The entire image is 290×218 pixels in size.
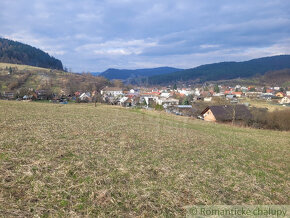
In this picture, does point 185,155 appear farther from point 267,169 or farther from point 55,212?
point 55,212

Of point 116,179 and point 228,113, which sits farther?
point 228,113

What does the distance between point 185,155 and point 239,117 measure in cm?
4084

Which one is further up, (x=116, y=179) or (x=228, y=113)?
(x=116, y=179)

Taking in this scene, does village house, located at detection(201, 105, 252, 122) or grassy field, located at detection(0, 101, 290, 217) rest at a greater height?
grassy field, located at detection(0, 101, 290, 217)

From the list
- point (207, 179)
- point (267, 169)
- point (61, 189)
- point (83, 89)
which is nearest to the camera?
point (61, 189)

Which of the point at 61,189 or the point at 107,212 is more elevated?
the point at 61,189

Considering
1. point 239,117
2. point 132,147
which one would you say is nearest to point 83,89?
point 239,117

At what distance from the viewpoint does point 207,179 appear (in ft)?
24.4

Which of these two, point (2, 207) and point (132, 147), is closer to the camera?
point (2, 207)

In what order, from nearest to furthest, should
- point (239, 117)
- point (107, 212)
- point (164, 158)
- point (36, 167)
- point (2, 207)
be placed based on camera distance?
point (2, 207), point (107, 212), point (36, 167), point (164, 158), point (239, 117)

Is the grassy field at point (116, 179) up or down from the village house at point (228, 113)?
up

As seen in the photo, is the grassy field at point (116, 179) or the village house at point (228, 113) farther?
the village house at point (228, 113)

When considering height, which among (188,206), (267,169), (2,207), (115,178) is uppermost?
(2,207)

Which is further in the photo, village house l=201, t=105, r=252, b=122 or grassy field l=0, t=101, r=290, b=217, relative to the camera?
village house l=201, t=105, r=252, b=122
